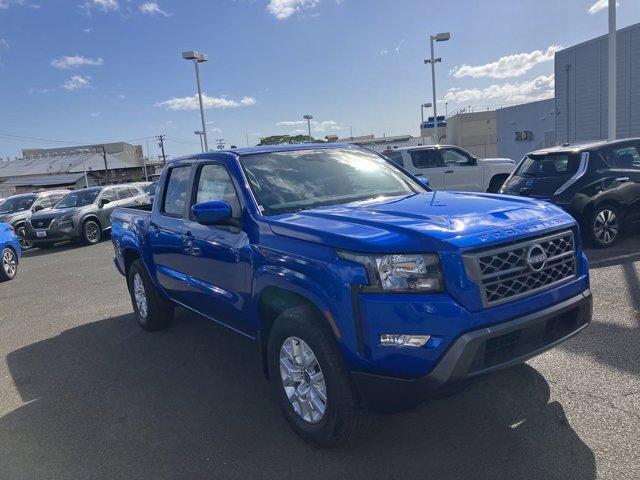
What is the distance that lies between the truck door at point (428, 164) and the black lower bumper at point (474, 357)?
1084 cm

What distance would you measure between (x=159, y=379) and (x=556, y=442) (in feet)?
10.4

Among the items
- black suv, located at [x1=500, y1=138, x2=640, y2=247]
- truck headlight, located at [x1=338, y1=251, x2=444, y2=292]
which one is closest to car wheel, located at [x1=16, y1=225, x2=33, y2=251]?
black suv, located at [x1=500, y1=138, x2=640, y2=247]

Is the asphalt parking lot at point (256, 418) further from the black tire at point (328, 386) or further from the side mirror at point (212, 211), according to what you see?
the side mirror at point (212, 211)

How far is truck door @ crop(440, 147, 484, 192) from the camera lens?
13.8 m

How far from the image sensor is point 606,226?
7.95m

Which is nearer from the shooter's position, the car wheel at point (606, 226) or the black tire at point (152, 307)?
the black tire at point (152, 307)

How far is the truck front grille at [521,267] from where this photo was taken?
2809mm

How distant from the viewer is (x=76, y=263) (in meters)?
12.3

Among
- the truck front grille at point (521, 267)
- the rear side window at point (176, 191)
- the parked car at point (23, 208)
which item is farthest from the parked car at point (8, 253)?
the truck front grille at point (521, 267)

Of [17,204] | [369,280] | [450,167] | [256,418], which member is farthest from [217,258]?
[17,204]

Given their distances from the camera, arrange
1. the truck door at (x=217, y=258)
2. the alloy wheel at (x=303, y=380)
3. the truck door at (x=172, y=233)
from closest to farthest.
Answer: the alloy wheel at (x=303, y=380) → the truck door at (x=217, y=258) → the truck door at (x=172, y=233)

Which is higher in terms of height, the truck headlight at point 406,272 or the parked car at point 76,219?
the truck headlight at point 406,272

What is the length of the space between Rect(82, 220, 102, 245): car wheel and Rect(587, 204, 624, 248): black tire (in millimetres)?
13371

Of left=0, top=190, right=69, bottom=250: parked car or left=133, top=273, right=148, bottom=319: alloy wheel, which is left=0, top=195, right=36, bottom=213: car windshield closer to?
left=0, top=190, right=69, bottom=250: parked car
